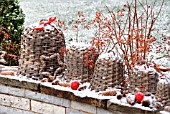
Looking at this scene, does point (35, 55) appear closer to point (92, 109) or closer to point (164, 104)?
point (92, 109)

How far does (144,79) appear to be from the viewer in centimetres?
302

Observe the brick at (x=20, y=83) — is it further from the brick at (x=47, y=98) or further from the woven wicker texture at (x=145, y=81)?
the woven wicker texture at (x=145, y=81)

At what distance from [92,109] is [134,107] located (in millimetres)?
368

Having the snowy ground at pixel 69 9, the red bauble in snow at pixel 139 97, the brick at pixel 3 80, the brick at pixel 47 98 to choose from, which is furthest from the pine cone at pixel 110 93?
the snowy ground at pixel 69 9

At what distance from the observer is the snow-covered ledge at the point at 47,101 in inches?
119

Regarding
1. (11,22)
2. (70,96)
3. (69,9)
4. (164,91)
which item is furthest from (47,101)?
(69,9)

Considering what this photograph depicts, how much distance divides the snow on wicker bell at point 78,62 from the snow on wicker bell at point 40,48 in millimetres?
159

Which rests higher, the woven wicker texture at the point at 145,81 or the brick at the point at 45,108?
the woven wicker texture at the point at 145,81

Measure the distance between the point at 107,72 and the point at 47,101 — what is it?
0.55m

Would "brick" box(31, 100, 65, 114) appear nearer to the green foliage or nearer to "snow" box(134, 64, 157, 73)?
"snow" box(134, 64, 157, 73)

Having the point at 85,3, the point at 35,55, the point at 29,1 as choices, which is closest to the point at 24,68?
the point at 35,55

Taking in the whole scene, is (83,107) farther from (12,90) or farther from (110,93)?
(12,90)

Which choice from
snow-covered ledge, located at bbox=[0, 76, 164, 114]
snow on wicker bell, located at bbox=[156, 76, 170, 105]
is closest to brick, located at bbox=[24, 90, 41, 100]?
snow-covered ledge, located at bbox=[0, 76, 164, 114]

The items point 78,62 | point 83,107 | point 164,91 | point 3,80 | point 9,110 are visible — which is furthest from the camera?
point 9,110
